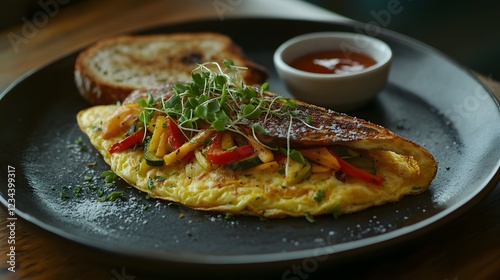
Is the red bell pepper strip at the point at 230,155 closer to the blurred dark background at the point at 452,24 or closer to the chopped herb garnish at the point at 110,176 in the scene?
the chopped herb garnish at the point at 110,176

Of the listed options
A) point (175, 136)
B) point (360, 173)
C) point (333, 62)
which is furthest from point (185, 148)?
point (333, 62)

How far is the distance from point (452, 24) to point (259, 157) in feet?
21.4

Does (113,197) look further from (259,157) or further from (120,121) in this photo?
(259,157)

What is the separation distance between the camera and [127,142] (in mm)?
3680

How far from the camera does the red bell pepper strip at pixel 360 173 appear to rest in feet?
10.4

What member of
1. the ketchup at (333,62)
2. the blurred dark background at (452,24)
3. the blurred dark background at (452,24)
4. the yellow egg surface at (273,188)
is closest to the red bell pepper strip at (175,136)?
the yellow egg surface at (273,188)

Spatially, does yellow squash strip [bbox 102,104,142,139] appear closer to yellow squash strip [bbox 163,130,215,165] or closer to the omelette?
the omelette

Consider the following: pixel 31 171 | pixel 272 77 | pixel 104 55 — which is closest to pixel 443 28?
pixel 272 77

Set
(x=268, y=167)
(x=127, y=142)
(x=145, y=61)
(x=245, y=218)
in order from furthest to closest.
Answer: (x=145, y=61)
(x=127, y=142)
(x=268, y=167)
(x=245, y=218)

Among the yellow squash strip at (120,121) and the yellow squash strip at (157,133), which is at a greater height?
the yellow squash strip at (157,133)

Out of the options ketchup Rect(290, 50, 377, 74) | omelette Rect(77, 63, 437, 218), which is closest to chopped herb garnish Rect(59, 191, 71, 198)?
omelette Rect(77, 63, 437, 218)

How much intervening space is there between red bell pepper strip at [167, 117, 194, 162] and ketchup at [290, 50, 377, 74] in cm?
147

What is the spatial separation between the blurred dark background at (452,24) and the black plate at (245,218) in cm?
362

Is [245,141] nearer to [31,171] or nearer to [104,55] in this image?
[31,171]
